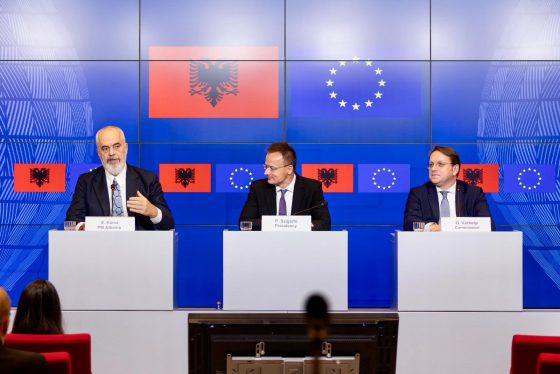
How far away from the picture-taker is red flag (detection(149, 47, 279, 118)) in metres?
6.33

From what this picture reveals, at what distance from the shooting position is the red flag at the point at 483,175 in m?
6.32

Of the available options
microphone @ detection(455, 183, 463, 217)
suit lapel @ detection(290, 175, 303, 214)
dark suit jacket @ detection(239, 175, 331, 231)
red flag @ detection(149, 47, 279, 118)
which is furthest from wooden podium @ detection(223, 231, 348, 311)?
red flag @ detection(149, 47, 279, 118)

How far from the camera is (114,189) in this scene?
4711 millimetres

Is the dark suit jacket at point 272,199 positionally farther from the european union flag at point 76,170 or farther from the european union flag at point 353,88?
the european union flag at point 76,170

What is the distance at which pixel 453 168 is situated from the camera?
5.02 metres

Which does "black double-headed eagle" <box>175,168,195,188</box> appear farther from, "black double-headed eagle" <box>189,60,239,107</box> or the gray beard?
the gray beard

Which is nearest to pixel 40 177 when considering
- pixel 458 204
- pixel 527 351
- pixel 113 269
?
pixel 113 269

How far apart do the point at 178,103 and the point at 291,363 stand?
4.53m

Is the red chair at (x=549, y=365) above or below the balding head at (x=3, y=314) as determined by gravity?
below

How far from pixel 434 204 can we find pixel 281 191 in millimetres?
948

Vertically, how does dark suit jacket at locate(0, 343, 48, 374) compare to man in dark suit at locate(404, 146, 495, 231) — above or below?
below

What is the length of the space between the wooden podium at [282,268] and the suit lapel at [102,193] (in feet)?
3.15

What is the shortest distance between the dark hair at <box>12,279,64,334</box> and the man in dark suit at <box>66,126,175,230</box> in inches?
65.6

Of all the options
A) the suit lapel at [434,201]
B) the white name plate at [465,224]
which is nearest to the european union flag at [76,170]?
the suit lapel at [434,201]
